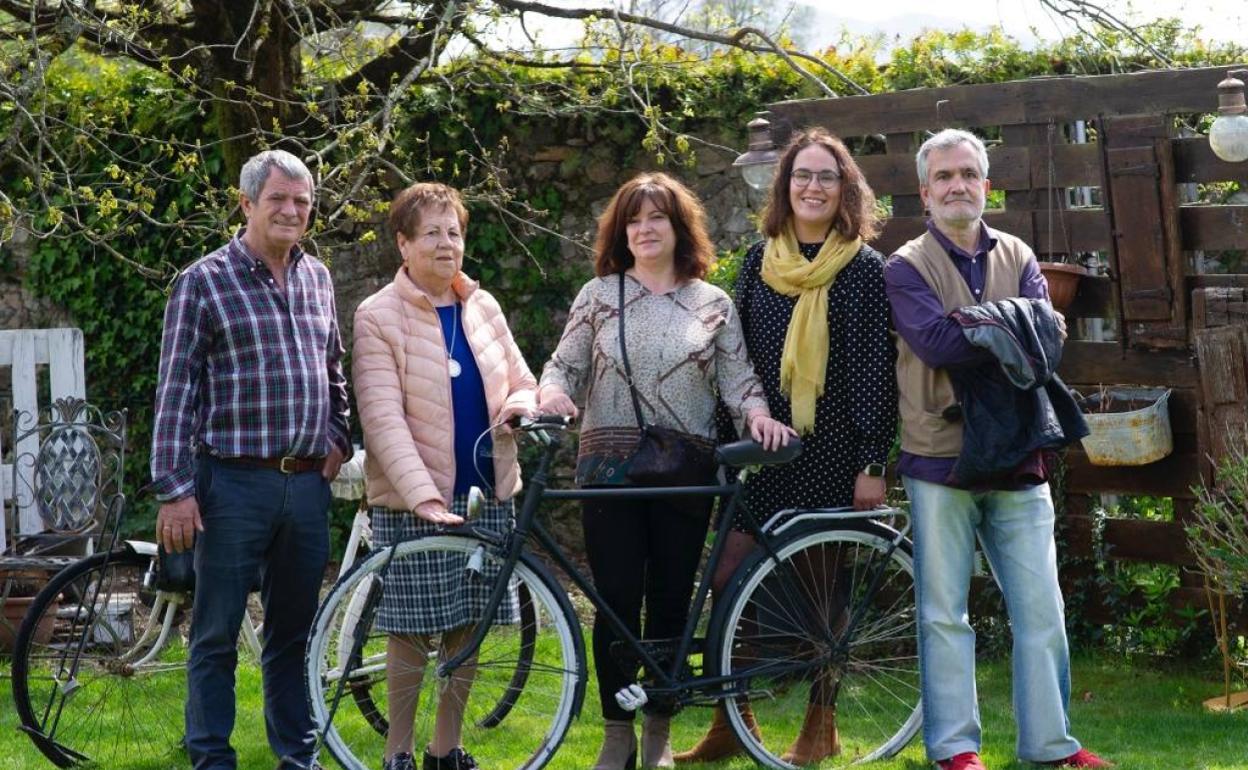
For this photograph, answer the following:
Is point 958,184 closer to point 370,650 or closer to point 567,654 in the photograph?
point 567,654

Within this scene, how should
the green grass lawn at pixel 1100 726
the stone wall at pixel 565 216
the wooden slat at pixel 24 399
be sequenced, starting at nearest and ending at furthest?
the green grass lawn at pixel 1100 726 < the wooden slat at pixel 24 399 < the stone wall at pixel 565 216

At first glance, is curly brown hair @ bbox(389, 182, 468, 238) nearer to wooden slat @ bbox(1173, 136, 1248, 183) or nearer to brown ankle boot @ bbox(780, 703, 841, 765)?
brown ankle boot @ bbox(780, 703, 841, 765)

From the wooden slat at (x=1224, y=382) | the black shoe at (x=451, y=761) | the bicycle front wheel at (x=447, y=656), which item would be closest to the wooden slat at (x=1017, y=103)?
the wooden slat at (x=1224, y=382)

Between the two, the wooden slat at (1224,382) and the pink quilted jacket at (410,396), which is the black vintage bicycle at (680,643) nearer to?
the pink quilted jacket at (410,396)

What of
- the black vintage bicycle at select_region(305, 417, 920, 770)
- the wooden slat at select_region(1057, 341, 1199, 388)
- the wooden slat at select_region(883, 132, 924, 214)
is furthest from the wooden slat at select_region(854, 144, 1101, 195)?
the black vintage bicycle at select_region(305, 417, 920, 770)

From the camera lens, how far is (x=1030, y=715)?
428 cm

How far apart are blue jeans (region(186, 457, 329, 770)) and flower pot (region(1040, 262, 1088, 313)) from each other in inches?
102

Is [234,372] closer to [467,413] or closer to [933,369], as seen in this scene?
[467,413]

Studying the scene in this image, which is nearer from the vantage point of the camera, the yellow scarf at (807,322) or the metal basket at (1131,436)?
the yellow scarf at (807,322)

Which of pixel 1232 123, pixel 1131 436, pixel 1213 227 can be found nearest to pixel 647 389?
pixel 1131 436

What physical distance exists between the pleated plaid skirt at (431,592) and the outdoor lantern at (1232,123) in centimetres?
270

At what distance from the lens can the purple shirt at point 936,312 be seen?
13.4 feet

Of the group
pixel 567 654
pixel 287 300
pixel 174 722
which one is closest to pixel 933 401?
pixel 567 654

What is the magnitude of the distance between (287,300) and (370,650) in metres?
1.05
